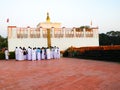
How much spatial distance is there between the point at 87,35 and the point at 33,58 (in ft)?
36.9

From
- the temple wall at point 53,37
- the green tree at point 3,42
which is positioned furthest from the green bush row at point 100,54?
the green tree at point 3,42

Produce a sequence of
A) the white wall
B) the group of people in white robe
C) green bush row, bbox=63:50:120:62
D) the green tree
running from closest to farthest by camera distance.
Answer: green bush row, bbox=63:50:120:62, the group of people in white robe, the white wall, the green tree

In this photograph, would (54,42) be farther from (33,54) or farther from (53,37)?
(33,54)

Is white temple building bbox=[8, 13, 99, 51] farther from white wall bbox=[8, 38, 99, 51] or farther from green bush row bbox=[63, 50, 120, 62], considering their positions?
green bush row bbox=[63, 50, 120, 62]

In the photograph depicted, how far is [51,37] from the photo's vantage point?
2967cm

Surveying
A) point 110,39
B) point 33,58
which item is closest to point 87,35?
point 33,58

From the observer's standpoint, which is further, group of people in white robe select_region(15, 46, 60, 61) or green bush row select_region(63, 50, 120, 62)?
group of people in white robe select_region(15, 46, 60, 61)

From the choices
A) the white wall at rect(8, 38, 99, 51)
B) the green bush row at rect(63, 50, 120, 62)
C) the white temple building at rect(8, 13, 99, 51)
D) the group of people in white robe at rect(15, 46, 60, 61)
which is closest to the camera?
the green bush row at rect(63, 50, 120, 62)

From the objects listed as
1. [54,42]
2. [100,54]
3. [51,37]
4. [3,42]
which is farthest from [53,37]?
[3,42]

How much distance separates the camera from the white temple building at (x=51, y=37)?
27870 mm

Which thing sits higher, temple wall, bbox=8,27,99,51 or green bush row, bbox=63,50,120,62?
temple wall, bbox=8,27,99,51

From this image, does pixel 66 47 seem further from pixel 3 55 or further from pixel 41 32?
pixel 3 55

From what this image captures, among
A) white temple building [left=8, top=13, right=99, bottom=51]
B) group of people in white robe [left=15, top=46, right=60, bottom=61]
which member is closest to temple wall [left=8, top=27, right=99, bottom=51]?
white temple building [left=8, top=13, right=99, bottom=51]

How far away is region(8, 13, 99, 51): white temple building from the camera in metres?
27.9
